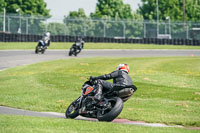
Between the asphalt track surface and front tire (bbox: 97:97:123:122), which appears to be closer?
front tire (bbox: 97:97:123:122)

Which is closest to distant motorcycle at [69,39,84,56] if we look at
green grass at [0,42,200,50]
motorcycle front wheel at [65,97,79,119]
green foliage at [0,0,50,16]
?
green grass at [0,42,200,50]

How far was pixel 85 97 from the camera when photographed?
11.1 meters

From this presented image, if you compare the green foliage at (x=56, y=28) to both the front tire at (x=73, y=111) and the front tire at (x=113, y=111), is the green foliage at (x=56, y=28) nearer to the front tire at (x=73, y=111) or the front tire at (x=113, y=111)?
the front tire at (x=73, y=111)

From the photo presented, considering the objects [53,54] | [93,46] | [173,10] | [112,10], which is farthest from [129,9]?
[53,54]

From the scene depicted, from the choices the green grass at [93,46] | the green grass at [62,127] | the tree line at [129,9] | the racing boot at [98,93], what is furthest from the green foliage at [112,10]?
the green grass at [62,127]

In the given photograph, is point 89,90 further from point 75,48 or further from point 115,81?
point 75,48

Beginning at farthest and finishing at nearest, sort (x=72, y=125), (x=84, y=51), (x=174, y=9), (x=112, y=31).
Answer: (x=174, y=9)
(x=112, y=31)
(x=84, y=51)
(x=72, y=125)

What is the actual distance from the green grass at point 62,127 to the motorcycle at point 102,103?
430mm

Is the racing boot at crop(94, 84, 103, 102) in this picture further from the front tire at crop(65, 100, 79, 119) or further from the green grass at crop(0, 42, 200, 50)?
the green grass at crop(0, 42, 200, 50)

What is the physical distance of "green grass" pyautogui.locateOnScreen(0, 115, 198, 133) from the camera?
895 centimetres

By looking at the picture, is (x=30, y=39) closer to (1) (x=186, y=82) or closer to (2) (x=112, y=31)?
(2) (x=112, y=31)

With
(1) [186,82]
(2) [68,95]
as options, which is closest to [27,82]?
(2) [68,95]

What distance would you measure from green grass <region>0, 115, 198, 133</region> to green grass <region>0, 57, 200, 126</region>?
2.10 meters

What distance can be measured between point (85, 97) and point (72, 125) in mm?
1569
